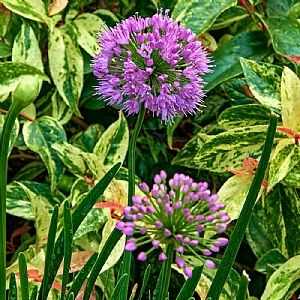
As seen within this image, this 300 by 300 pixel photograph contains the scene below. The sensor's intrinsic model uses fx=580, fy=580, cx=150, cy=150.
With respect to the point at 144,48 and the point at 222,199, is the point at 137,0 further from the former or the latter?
the point at 144,48

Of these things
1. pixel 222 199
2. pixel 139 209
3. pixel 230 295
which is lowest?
pixel 230 295

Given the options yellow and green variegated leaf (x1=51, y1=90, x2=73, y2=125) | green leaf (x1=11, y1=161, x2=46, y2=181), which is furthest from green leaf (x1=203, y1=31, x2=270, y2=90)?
green leaf (x1=11, y1=161, x2=46, y2=181)

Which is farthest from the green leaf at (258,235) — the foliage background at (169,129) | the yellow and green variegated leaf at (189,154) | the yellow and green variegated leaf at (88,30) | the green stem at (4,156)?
the green stem at (4,156)

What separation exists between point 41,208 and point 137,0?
1.30 ft

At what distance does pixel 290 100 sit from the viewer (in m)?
0.66

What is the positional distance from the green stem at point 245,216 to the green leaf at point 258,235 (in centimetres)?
48

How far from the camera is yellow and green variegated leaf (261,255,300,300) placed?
2.15 feet

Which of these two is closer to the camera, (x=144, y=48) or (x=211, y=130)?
(x=144, y=48)

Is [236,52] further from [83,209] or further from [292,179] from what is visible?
[83,209]

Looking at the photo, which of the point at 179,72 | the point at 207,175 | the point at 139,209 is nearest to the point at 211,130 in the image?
the point at 207,175

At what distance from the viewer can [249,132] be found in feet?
2.15

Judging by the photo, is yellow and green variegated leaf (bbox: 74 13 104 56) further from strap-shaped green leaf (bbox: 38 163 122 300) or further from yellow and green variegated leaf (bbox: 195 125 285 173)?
strap-shaped green leaf (bbox: 38 163 122 300)

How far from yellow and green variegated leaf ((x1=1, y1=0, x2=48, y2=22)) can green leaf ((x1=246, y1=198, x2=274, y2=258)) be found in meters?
0.38

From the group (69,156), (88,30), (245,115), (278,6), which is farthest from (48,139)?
(278,6)
